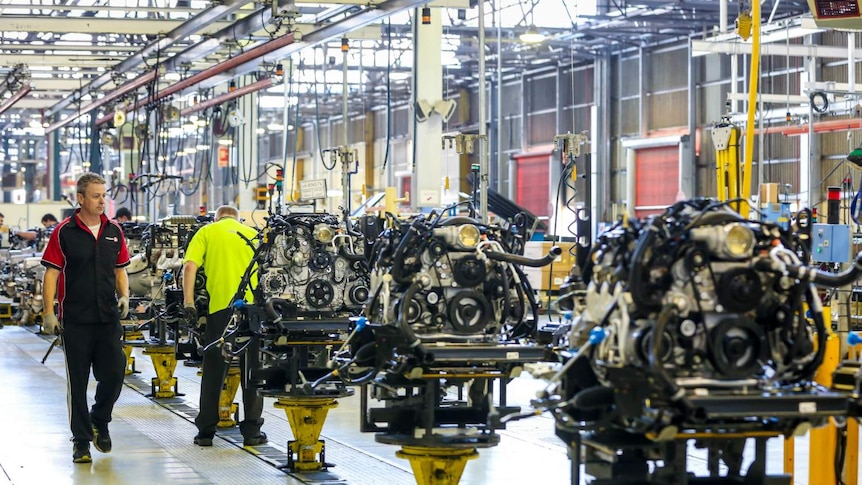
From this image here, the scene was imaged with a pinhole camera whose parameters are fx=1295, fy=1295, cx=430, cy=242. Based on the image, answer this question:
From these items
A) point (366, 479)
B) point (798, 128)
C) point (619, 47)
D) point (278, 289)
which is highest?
point (619, 47)

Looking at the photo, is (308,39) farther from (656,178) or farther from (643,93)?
(643,93)

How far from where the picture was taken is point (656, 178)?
24641mm

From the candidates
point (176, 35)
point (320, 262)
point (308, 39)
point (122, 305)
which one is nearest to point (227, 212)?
point (320, 262)

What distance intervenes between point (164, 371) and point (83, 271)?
3.73 m

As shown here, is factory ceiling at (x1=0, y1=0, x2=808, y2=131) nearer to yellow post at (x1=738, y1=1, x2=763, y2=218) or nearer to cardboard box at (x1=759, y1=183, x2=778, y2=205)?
cardboard box at (x1=759, y1=183, x2=778, y2=205)

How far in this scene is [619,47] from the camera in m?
25.7

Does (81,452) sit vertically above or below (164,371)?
below

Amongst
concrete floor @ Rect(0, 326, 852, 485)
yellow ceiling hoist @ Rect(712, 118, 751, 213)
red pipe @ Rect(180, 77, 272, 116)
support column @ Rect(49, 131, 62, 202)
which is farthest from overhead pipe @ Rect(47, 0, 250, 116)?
support column @ Rect(49, 131, 62, 202)

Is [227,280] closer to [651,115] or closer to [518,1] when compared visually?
[518,1]

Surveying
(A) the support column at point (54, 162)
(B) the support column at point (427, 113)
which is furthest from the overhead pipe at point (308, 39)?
(A) the support column at point (54, 162)

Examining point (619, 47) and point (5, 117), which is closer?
point (619, 47)

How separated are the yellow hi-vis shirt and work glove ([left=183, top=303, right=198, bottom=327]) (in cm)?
13

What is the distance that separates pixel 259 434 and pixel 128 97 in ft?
39.3

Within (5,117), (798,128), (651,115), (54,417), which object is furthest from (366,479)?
(5,117)
